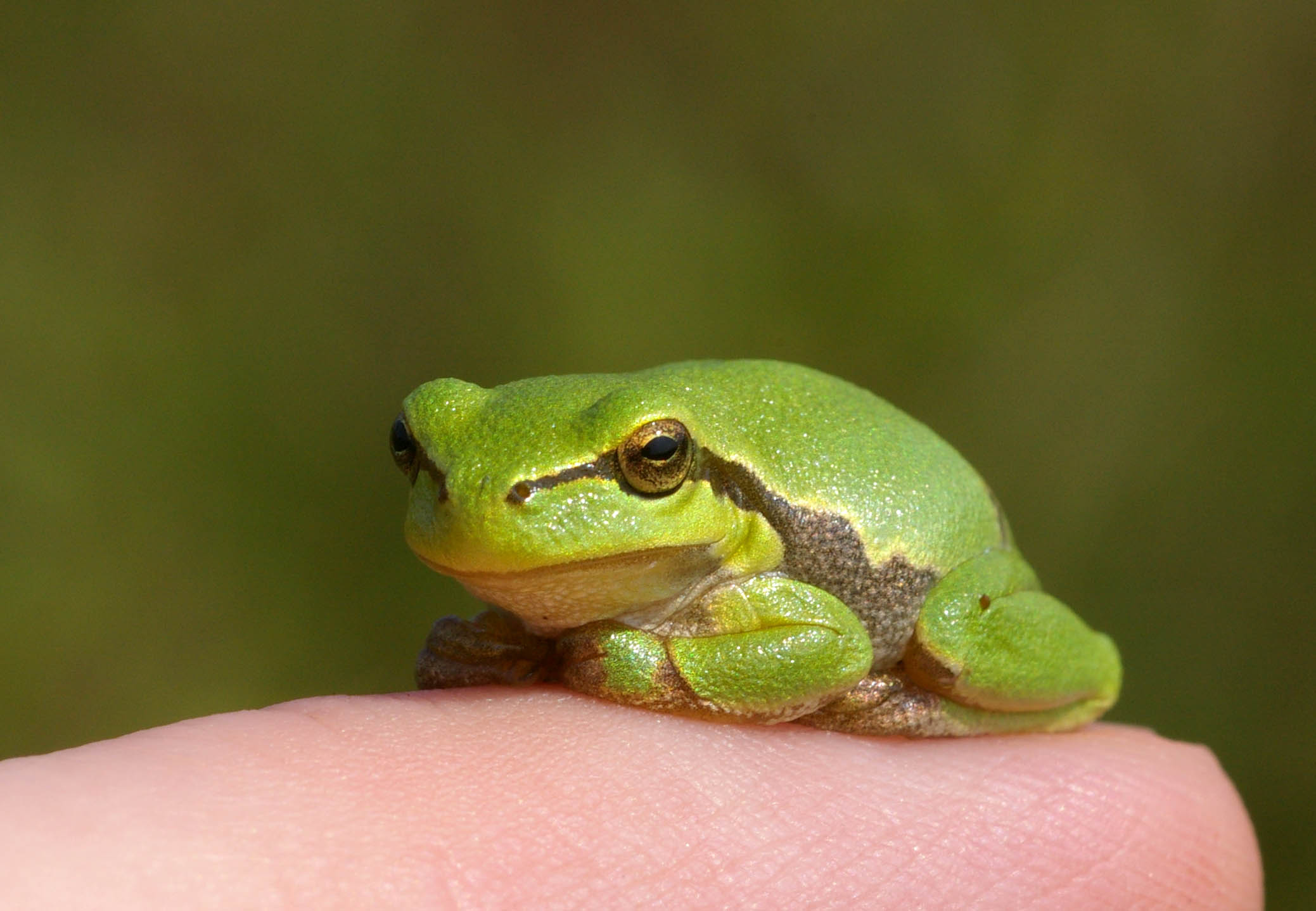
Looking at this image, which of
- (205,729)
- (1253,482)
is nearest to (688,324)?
(1253,482)

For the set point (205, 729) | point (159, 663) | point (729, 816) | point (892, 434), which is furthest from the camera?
point (159, 663)

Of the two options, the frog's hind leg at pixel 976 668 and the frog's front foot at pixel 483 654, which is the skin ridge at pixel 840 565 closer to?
the frog's hind leg at pixel 976 668

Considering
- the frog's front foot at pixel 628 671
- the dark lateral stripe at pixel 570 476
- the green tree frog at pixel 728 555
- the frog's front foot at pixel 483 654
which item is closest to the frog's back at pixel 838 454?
the green tree frog at pixel 728 555

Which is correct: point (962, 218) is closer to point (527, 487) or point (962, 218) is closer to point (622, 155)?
point (622, 155)

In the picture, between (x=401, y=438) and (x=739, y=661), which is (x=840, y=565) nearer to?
(x=739, y=661)

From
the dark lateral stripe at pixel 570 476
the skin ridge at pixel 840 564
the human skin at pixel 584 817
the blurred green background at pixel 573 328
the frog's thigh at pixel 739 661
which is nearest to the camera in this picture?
the human skin at pixel 584 817

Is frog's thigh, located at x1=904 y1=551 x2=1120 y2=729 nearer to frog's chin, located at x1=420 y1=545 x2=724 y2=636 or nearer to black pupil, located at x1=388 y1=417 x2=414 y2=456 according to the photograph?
frog's chin, located at x1=420 y1=545 x2=724 y2=636
